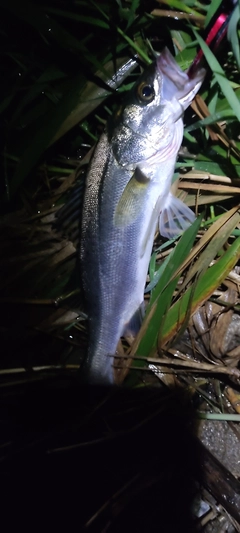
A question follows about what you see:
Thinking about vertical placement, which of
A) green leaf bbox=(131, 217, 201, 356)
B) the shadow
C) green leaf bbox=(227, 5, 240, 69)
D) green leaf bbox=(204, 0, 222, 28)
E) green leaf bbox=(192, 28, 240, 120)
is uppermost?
green leaf bbox=(204, 0, 222, 28)

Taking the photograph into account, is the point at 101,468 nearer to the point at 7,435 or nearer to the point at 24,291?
the point at 7,435

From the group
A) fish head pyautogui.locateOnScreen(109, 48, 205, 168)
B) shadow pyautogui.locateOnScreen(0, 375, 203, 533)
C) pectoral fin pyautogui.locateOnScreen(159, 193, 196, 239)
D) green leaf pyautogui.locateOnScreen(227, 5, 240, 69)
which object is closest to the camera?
green leaf pyautogui.locateOnScreen(227, 5, 240, 69)

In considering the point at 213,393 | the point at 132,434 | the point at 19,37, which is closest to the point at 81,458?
the point at 132,434

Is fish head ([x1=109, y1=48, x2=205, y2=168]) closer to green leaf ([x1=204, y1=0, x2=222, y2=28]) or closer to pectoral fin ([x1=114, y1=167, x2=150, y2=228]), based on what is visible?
pectoral fin ([x1=114, y1=167, x2=150, y2=228])

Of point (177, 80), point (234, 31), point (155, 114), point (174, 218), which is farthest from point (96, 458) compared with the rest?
point (234, 31)

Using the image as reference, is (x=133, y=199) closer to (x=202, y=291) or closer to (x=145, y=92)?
(x=145, y=92)

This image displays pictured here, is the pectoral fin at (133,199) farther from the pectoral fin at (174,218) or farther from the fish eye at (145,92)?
the fish eye at (145,92)

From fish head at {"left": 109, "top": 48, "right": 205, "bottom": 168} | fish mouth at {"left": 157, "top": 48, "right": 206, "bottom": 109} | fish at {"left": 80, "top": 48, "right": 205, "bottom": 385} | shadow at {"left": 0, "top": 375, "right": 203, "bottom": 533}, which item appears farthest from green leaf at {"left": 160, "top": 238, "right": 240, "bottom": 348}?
fish mouth at {"left": 157, "top": 48, "right": 206, "bottom": 109}

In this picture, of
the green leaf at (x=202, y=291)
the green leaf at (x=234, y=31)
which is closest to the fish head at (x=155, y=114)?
the green leaf at (x=234, y=31)
